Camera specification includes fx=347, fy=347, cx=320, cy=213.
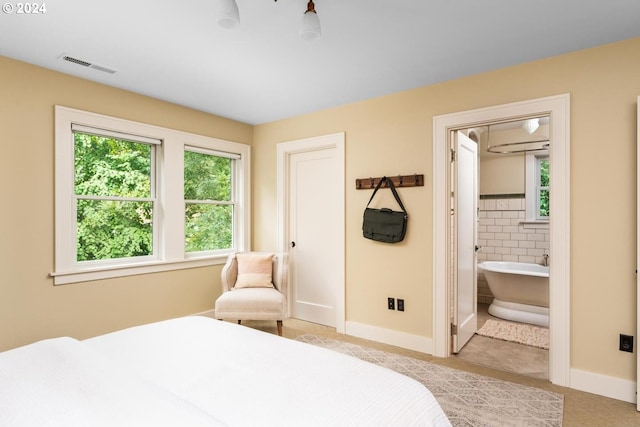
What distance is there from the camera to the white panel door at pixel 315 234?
390cm

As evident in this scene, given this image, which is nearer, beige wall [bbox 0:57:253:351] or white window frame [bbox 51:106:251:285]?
beige wall [bbox 0:57:253:351]

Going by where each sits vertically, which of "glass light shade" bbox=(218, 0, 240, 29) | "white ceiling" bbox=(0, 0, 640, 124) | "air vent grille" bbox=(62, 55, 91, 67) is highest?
"white ceiling" bbox=(0, 0, 640, 124)

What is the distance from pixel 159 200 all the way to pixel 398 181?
244cm

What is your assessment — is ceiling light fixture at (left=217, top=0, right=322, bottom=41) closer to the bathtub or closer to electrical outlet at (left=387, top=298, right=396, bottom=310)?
electrical outlet at (left=387, top=298, right=396, bottom=310)

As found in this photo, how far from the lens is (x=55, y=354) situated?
1.40 m

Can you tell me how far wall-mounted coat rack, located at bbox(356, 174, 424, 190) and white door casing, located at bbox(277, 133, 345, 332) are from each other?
0.25 metres

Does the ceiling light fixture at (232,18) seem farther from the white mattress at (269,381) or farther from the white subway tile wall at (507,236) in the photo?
the white subway tile wall at (507,236)

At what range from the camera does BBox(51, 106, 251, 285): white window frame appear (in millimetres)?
2863

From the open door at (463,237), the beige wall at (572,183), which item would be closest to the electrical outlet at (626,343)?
the beige wall at (572,183)

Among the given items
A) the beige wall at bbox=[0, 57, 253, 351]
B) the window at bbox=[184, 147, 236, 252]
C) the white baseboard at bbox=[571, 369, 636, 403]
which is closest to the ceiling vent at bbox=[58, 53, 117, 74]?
the beige wall at bbox=[0, 57, 253, 351]

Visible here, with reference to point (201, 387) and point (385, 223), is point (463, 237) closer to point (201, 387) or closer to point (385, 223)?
point (385, 223)

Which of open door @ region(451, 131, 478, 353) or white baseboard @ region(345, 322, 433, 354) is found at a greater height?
open door @ region(451, 131, 478, 353)

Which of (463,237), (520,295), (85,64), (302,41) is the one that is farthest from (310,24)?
(520,295)

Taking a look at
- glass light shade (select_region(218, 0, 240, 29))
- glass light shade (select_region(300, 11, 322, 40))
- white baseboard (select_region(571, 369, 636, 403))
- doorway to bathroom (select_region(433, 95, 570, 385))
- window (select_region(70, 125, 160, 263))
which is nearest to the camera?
glass light shade (select_region(218, 0, 240, 29))
